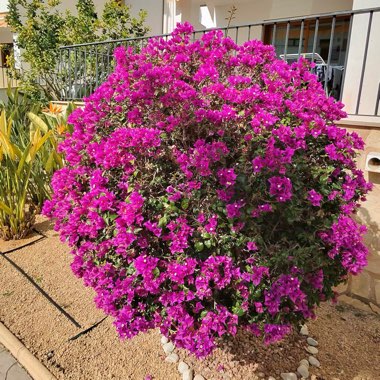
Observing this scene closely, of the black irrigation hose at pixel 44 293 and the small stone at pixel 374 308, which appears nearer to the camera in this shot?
the black irrigation hose at pixel 44 293

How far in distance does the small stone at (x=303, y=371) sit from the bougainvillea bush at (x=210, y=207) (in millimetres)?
504

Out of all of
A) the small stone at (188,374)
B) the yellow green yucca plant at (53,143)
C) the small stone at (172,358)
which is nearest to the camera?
the small stone at (188,374)

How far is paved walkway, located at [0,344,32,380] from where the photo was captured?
2.16m

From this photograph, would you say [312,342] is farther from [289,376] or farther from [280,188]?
[280,188]

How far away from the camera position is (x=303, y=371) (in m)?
2.17

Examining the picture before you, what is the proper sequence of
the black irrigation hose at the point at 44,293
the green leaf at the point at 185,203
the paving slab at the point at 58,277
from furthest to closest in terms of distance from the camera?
1. the paving slab at the point at 58,277
2. the black irrigation hose at the point at 44,293
3. the green leaf at the point at 185,203

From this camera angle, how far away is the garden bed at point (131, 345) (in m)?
2.18

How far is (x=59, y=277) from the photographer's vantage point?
10.3ft

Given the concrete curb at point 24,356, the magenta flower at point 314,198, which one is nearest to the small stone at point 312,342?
the magenta flower at point 314,198

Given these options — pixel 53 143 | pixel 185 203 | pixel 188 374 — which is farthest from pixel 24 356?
pixel 53 143

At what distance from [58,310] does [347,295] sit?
7.81 feet

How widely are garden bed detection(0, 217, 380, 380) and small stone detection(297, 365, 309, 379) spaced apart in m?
0.04

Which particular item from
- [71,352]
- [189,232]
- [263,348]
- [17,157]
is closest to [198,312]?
[189,232]

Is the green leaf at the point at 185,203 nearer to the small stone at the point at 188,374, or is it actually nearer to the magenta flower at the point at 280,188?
the magenta flower at the point at 280,188
